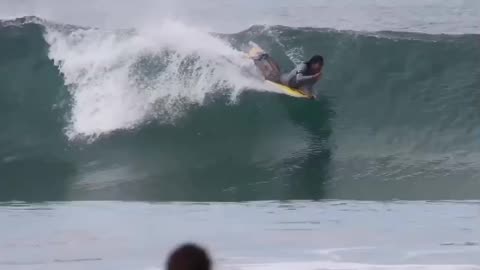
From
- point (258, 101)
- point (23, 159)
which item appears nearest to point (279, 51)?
point (258, 101)

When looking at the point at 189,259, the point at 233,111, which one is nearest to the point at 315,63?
the point at 233,111

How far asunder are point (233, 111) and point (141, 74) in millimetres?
698

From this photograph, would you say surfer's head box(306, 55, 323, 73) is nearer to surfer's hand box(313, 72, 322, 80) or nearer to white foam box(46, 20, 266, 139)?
surfer's hand box(313, 72, 322, 80)

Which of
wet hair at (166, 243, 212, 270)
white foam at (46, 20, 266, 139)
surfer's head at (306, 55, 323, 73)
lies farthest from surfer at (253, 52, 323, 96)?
wet hair at (166, 243, 212, 270)

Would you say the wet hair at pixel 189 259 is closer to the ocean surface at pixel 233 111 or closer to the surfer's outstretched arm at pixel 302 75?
the ocean surface at pixel 233 111

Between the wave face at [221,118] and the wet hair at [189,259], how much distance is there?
470cm

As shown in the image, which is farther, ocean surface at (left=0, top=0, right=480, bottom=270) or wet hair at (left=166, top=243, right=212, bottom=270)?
ocean surface at (left=0, top=0, right=480, bottom=270)

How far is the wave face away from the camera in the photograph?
628 centimetres

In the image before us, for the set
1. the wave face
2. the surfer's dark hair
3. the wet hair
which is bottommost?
the wave face

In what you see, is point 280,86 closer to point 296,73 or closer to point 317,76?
point 296,73

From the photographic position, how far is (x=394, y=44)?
671 cm

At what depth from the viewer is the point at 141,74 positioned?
6.54 metres

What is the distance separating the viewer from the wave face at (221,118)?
6.28 metres

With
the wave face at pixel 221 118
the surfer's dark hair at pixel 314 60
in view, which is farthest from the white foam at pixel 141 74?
the surfer's dark hair at pixel 314 60
